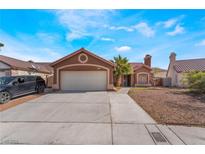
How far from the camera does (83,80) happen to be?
1559 cm

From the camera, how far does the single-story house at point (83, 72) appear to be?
15406 mm

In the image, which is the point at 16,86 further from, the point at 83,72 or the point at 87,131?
the point at 87,131

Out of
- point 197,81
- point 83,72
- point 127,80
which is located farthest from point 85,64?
point 127,80

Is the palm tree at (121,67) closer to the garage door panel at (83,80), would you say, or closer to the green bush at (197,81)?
the garage door panel at (83,80)

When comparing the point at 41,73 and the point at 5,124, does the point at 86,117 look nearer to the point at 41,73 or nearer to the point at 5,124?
the point at 5,124

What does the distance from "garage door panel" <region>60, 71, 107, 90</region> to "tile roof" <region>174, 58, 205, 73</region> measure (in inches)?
605

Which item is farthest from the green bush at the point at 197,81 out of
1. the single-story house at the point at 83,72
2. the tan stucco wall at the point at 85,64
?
the tan stucco wall at the point at 85,64

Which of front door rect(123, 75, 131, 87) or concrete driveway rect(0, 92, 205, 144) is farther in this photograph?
front door rect(123, 75, 131, 87)

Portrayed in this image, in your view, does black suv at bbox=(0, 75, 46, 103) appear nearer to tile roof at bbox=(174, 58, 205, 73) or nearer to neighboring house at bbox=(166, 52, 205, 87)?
neighboring house at bbox=(166, 52, 205, 87)

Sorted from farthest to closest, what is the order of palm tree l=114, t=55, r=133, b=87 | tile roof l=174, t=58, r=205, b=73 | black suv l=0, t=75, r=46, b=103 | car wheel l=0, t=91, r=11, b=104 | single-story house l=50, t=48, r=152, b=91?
tile roof l=174, t=58, r=205, b=73 → palm tree l=114, t=55, r=133, b=87 → single-story house l=50, t=48, r=152, b=91 → black suv l=0, t=75, r=46, b=103 → car wheel l=0, t=91, r=11, b=104

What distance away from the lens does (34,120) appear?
5.34 meters

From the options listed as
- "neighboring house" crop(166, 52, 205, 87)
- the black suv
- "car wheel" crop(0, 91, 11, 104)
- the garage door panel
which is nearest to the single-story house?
the garage door panel

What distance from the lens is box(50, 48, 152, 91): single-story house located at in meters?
15.4

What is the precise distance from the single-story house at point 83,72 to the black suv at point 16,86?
303 centimetres
